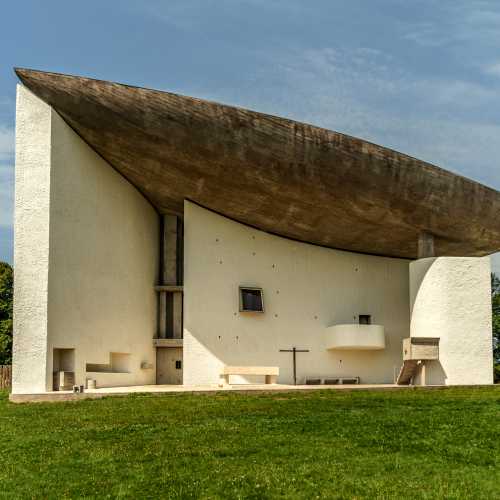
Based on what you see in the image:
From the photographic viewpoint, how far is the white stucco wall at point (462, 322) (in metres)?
21.4

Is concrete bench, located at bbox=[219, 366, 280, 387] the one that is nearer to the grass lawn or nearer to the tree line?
the grass lawn

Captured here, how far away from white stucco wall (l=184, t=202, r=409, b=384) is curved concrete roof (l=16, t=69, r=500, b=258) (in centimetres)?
94

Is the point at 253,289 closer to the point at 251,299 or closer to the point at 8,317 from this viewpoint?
the point at 251,299

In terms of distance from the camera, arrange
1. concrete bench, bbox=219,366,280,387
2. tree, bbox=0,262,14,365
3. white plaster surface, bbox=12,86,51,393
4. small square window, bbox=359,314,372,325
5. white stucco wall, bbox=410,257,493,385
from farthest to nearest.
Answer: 1. tree, bbox=0,262,14,365
2. small square window, bbox=359,314,372,325
3. concrete bench, bbox=219,366,280,387
4. white stucco wall, bbox=410,257,493,385
5. white plaster surface, bbox=12,86,51,393

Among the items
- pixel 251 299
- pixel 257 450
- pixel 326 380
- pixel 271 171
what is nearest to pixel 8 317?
pixel 251 299

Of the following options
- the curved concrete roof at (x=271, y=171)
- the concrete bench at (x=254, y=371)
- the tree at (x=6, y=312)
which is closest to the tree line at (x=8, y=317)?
the tree at (x=6, y=312)

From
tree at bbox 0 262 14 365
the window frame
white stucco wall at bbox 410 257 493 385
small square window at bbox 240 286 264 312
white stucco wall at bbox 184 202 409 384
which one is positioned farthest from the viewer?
tree at bbox 0 262 14 365

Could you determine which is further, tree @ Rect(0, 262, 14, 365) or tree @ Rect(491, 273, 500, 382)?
tree @ Rect(491, 273, 500, 382)

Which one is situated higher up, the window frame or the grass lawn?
the window frame

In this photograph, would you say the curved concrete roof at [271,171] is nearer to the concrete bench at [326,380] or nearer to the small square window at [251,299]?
the small square window at [251,299]

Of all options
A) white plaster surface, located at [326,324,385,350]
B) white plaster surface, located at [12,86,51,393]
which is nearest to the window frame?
white plaster surface, located at [326,324,385,350]

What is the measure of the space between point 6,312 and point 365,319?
18908 mm

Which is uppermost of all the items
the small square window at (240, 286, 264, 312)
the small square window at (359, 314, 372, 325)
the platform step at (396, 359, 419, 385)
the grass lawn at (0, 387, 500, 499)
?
the small square window at (240, 286, 264, 312)

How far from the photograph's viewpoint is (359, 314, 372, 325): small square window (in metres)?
25.4
